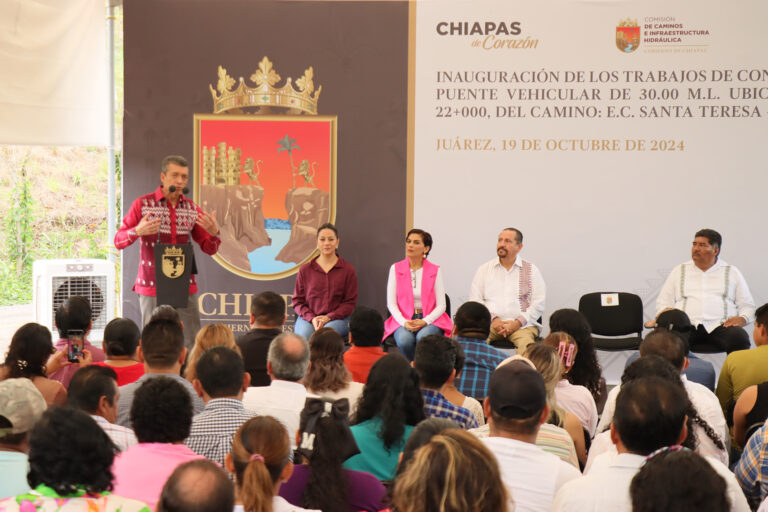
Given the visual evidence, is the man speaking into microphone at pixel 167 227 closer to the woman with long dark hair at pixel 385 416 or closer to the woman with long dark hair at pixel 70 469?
the woman with long dark hair at pixel 385 416

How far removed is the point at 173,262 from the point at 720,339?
3776 millimetres

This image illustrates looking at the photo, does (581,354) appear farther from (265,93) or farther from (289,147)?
(265,93)

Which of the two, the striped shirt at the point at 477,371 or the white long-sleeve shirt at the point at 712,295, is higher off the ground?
the white long-sleeve shirt at the point at 712,295

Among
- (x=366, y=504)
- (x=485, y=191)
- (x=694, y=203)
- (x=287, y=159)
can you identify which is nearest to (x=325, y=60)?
(x=287, y=159)

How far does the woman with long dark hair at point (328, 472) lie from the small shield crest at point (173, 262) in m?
2.81

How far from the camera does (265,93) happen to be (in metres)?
6.47

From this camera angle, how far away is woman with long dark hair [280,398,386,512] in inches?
85.0

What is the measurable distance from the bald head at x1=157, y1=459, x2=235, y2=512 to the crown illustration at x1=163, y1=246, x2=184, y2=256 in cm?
351

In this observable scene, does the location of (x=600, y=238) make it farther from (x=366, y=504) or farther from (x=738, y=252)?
(x=366, y=504)

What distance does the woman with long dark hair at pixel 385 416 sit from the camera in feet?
8.30

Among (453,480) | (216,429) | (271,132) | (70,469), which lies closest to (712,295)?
(271,132)

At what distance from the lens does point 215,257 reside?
256 inches

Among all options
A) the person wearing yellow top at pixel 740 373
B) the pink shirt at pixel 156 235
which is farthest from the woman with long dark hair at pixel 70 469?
the pink shirt at pixel 156 235

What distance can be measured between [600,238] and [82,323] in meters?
4.07
